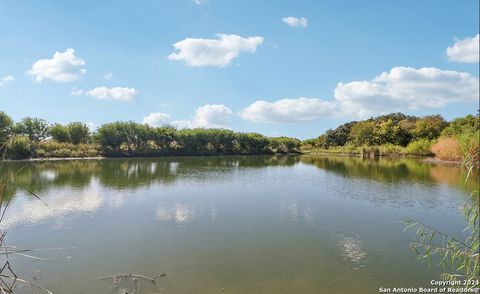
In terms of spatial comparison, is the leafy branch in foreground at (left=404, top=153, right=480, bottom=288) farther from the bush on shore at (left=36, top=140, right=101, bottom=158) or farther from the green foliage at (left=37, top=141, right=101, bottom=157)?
the green foliage at (left=37, top=141, right=101, bottom=157)

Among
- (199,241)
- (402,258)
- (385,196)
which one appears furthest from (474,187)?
(199,241)

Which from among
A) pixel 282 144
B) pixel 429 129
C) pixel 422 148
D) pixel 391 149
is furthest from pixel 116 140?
pixel 429 129

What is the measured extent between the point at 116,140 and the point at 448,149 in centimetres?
4938

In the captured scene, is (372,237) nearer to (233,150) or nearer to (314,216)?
(314,216)

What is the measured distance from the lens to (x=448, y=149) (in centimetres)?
4288

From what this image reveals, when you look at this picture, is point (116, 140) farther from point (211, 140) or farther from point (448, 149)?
point (448, 149)

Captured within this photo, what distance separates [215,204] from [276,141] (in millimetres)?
65765

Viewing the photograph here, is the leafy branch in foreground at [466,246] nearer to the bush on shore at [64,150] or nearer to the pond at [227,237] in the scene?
the pond at [227,237]

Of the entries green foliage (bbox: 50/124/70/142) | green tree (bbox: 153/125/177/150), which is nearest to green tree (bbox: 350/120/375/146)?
green tree (bbox: 153/125/177/150)

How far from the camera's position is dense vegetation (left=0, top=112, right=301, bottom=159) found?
51.1 m

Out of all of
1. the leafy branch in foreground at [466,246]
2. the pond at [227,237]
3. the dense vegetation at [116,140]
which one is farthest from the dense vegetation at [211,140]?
the leafy branch in foreground at [466,246]

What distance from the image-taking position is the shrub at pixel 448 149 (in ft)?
133

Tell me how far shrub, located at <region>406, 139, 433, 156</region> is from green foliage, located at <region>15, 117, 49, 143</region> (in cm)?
6094

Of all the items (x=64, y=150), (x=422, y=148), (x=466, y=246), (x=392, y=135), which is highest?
(x=392, y=135)
